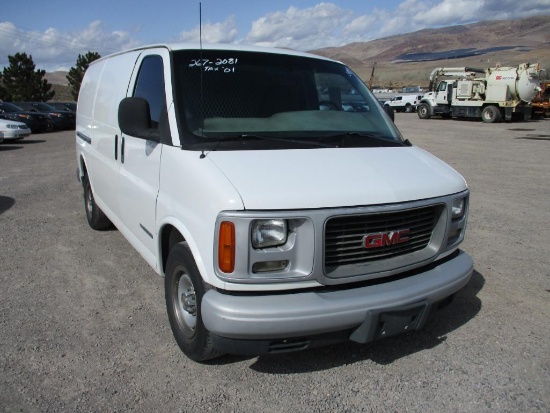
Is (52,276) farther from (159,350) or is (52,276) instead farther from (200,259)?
(200,259)

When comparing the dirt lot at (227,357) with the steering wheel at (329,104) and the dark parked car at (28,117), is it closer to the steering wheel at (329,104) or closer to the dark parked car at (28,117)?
the steering wheel at (329,104)

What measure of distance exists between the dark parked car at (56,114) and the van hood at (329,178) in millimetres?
24979

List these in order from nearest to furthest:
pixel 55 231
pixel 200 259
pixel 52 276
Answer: pixel 200 259
pixel 52 276
pixel 55 231

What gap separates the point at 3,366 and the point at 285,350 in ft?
6.35

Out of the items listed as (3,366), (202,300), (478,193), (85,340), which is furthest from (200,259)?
(478,193)

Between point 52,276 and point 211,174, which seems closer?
point 211,174

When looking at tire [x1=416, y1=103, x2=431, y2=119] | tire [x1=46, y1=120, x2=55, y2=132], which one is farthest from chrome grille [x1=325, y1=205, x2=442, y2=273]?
tire [x1=416, y1=103, x2=431, y2=119]

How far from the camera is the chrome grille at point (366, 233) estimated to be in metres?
2.74

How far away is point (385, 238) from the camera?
9.45 ft

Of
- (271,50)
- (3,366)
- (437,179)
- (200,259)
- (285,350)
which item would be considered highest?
(271,50)

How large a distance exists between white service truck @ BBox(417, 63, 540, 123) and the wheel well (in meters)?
27.8

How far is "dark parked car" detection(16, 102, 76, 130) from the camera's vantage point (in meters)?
25.2

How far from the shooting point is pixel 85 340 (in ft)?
11.5

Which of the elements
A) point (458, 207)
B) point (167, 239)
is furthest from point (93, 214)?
point (458, 207)
